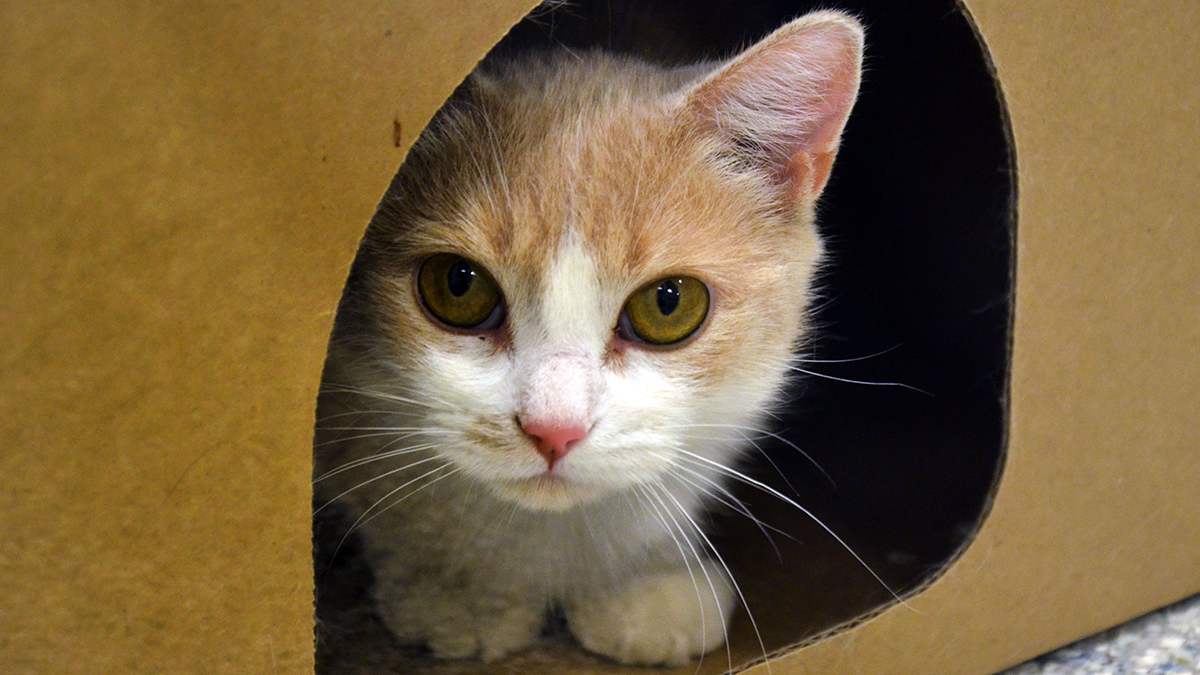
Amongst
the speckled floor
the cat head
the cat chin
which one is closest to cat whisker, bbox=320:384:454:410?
the cat head

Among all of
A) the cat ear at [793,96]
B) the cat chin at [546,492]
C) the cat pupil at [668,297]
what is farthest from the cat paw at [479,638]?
the cat ear at [793,96]

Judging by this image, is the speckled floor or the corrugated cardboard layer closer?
the corrugated cardboard layer

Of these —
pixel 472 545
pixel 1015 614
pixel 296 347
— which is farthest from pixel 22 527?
pixel 1015 614

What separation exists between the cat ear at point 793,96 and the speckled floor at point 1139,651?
75cm

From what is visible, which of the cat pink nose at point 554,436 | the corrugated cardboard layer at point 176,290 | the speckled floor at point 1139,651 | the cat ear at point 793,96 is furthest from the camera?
the speckled floor at point 1139,651

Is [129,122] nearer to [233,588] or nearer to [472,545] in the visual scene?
[233,588]

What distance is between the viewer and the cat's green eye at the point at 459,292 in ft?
3.44

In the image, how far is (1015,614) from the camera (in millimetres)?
1218

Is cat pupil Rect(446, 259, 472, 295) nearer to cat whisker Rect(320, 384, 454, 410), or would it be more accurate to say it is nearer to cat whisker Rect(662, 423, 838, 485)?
cat whisker Rect(320, 384, 454, 410)

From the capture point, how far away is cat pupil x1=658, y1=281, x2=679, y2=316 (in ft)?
3.55

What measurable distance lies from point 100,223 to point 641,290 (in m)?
0.57

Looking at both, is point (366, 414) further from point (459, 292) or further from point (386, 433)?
point (459, 292)

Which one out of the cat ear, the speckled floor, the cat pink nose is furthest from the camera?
the speckled floor

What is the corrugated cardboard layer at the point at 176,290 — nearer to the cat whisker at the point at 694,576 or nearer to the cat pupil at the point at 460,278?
the cat pupil at the point at 460,278
